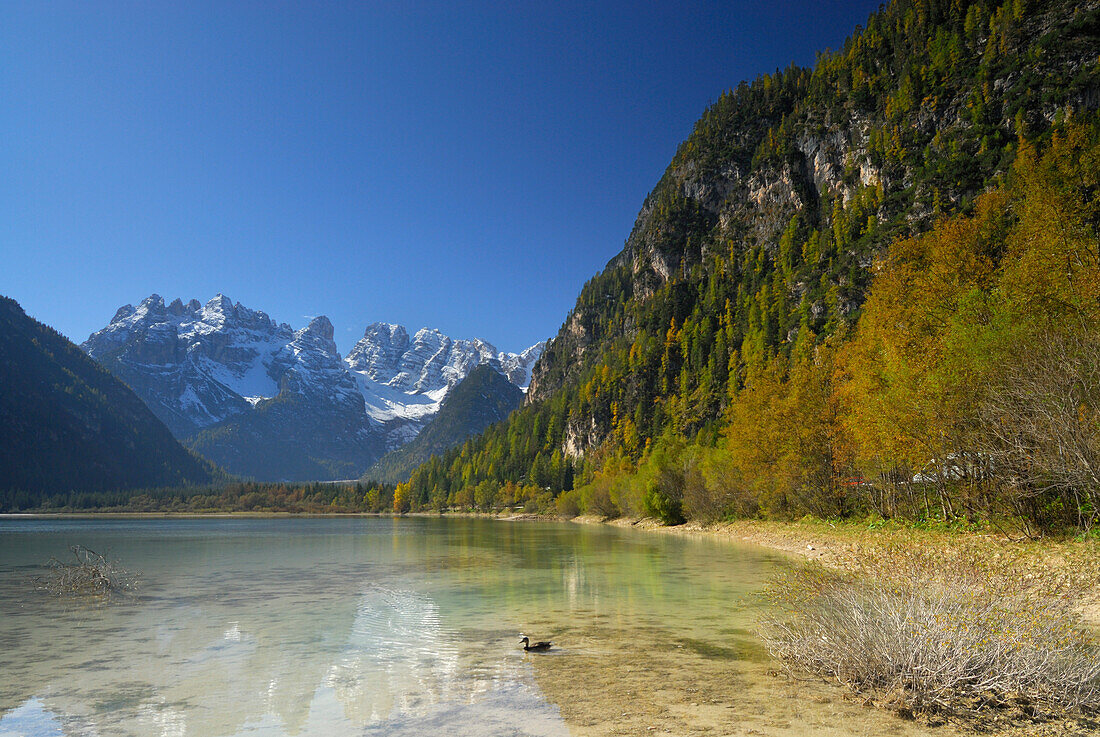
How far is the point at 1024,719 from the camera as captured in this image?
31.3 feet

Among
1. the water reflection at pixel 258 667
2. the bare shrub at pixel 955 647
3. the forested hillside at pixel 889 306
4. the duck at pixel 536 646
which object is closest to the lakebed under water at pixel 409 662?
the water reflection at pixel 258 667

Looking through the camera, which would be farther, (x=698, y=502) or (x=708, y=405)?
(x=708, y=405)

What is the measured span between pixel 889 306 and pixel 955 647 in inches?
1074

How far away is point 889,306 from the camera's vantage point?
109ft

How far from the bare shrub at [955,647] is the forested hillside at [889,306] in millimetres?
9732

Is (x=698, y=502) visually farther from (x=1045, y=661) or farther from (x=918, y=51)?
(x=918, y=51)

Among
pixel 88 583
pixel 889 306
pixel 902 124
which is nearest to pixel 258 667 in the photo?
pixel 88 583

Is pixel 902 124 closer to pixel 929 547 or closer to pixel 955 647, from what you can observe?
pixel 929 547

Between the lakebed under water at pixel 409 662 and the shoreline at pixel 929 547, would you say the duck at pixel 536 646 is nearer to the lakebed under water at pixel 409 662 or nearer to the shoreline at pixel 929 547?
the lakebed under water at pixel 409 662

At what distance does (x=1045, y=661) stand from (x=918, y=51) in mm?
175901

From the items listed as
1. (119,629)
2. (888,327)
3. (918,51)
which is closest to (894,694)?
(119,629)

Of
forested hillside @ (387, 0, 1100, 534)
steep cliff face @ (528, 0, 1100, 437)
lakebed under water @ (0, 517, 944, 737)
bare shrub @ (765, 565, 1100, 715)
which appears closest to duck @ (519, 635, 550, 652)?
lakebed under water @ (0, 517, 944, 737)

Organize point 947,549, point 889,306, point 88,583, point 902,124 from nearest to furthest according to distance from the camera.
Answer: point 947,549 → point 88,583 → point 889,306 → point 902,124

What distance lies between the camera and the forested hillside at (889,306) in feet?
76.5
